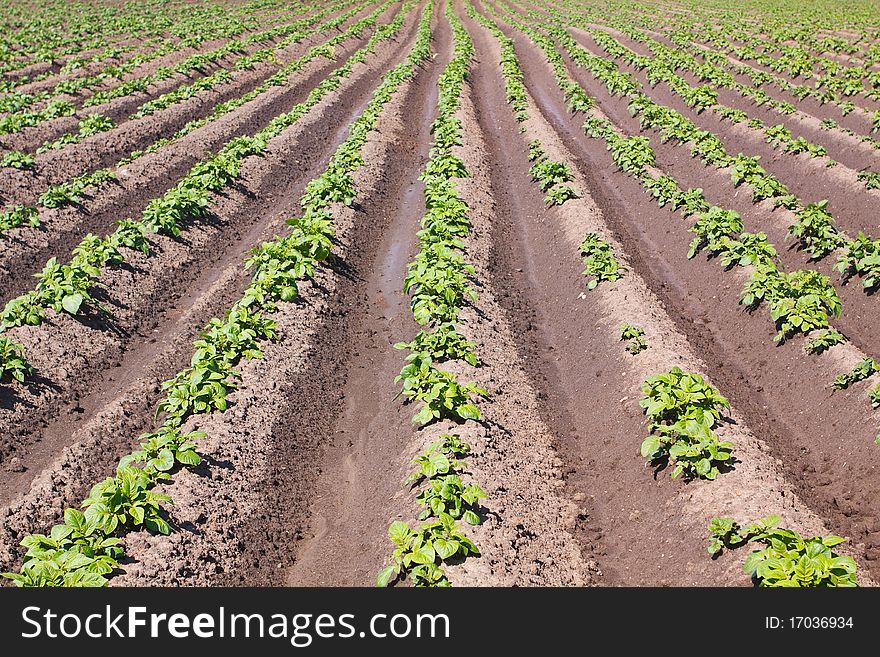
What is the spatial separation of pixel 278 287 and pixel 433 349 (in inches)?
130

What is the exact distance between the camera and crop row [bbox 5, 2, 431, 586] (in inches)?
259

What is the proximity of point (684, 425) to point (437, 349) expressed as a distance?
3.85 meters

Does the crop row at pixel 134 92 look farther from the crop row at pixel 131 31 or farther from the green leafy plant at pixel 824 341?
the green leafy plant at pixel 824 341

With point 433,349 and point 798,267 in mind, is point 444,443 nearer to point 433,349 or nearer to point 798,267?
point 433,349

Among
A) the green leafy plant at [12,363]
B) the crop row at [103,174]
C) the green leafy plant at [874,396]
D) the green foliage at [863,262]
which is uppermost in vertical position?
the green foliage at [863,262]

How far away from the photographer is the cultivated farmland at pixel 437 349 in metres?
7.49

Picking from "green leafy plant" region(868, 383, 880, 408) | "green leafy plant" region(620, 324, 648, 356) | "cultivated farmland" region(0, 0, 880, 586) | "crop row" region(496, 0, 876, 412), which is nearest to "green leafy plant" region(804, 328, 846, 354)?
"cultivated farmland" region(0, 0, 880, 586)

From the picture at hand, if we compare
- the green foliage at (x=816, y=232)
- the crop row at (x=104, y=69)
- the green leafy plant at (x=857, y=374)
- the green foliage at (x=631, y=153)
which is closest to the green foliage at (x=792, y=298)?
the green leafy plant at (x=857, y=374)

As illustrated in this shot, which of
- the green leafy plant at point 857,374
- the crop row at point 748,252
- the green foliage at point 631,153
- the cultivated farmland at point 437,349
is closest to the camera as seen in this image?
the cultivated farmland at point 437,349

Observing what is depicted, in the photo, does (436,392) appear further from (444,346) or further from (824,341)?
(824,341)

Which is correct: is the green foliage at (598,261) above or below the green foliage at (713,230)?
below

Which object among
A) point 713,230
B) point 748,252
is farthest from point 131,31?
point 748,252

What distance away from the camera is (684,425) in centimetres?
821

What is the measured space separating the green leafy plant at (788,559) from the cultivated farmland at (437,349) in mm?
25
